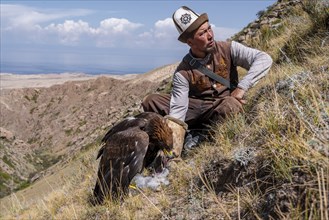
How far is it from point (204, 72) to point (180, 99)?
0.43 meters

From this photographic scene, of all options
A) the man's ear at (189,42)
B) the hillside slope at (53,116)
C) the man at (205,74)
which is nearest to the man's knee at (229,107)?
the man at (205,74)

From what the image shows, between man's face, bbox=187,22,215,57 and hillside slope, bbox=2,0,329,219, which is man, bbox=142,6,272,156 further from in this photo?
hillside slope, bbox=2,0,329,219

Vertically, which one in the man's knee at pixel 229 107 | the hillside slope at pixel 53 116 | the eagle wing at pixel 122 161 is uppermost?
the man's knee at pixel 229 107

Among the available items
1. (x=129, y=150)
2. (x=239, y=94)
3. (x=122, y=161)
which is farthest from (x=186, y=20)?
(x=122, y=161)

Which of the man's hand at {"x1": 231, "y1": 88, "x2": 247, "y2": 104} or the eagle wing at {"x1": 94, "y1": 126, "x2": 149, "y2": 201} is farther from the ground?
the man's hand at {"x1": 231, "y1": 88, "x2": 247, "y2": 104}

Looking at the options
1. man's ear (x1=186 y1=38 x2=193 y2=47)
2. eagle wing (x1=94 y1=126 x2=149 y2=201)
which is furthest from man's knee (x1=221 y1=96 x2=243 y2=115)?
eagle wing (x1=94 y1=126 x2=149 y2=201)

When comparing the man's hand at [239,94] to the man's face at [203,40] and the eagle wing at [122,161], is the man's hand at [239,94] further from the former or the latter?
the eagle wing at [122,161]

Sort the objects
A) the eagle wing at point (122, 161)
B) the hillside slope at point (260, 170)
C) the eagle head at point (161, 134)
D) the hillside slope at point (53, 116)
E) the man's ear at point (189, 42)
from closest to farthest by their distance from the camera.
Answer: the hillside slope at point (260, 170) → the eagle wing at point (122, 161) → the eagle head at point (161, 134) → the man's ear at point (189, 42) → the hillside slope at point (53, 116)

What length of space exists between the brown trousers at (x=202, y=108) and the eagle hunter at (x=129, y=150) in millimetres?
750

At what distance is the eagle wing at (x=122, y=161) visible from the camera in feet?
14.6

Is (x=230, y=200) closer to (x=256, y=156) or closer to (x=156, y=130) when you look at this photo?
(x=256, y=156)

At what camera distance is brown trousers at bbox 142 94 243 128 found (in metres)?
4.97

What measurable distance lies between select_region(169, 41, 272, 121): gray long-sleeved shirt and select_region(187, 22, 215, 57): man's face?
1.22 ft

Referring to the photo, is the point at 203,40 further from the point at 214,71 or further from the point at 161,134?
the point at 161,134
